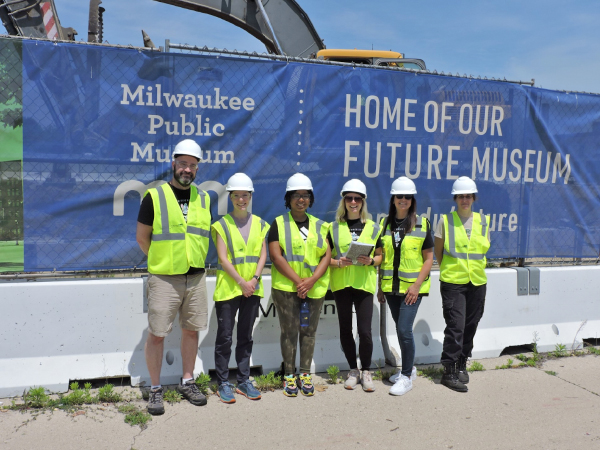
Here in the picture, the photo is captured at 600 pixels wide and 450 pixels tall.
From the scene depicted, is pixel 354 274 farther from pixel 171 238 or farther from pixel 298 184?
pixel 171 238

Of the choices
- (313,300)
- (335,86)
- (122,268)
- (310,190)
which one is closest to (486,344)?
(313,300)

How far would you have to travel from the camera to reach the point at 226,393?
4266 mm

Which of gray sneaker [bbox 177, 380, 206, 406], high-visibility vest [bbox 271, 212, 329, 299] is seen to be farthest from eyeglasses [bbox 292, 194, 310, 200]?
gray sneaker [bbox 177, 380, 206, 406]

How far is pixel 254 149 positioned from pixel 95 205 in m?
1.54

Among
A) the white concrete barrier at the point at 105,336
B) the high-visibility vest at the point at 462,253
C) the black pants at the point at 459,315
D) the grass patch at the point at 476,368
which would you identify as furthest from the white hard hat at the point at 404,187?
the grass patch at the point at 476,368

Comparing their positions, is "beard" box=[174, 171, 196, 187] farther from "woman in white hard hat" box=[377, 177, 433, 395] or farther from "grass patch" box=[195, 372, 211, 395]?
"woman in white hard hat" box=[377, 177, 433, 395]

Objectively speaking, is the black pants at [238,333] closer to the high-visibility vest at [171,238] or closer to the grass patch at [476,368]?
the high-visibility vest at [171,238]

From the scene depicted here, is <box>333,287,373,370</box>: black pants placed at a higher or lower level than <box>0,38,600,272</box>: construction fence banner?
lower

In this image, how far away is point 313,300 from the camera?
456cm

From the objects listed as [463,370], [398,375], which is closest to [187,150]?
[398,375]

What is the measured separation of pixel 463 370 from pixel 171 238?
302 centimetres

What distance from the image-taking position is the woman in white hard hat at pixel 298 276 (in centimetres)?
448

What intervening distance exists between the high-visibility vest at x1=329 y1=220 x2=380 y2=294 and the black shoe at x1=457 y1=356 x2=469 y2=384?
1.16 m

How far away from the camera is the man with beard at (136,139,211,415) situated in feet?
13.3
